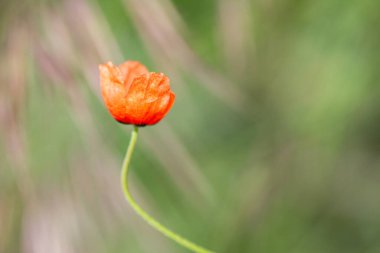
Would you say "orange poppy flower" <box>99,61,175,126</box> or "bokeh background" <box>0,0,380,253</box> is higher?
"orange poppy flower" <box>99,61,175,126</box>

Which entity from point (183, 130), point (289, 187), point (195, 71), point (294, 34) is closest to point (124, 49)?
point (183, 130)

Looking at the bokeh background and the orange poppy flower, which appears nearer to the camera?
the orange poppy flower

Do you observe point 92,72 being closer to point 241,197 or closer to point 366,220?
point 241,197

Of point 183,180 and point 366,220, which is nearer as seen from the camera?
point 183,180

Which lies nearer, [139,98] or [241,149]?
[139,98]

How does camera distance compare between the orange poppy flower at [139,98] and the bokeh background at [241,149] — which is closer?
the orange poppy flower at [139,98]
